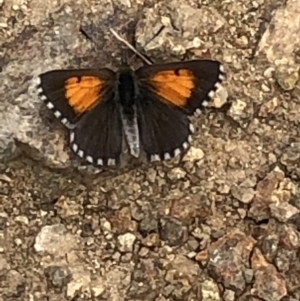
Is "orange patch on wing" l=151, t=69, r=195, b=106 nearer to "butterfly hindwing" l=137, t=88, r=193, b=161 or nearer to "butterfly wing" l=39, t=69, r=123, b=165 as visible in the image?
"butterfly hindwing" l=137, t=88, r=193, b=161

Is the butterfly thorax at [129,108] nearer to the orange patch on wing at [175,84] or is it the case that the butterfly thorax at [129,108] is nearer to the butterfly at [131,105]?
the butterfly at [131,105]

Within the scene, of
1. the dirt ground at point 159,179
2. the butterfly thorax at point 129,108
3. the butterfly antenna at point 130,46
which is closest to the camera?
the dirt ground at point 159,179

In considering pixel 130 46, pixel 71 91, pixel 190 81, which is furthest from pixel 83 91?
pixel 190 81

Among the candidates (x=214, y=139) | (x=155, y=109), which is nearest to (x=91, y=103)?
(x=155, y=109)

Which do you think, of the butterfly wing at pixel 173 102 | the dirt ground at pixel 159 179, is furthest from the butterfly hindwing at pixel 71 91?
the butterfly wing at pixel 173 102

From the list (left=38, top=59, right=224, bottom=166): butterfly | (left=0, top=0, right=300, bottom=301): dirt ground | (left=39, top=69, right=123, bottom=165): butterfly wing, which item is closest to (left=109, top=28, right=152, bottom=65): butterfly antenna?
(left=0, top=0, right=300, bottom=301): dirt ground

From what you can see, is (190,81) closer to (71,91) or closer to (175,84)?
(175,84)
